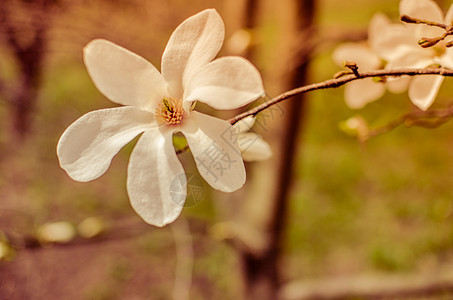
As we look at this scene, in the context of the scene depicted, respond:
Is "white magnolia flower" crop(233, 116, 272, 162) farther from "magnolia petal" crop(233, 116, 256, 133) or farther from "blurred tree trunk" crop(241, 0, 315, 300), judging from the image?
"blurred tree trunk" crop(241, 0, 315, 300)

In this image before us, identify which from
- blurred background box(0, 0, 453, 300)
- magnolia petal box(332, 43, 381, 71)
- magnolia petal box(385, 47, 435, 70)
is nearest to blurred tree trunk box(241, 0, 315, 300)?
blurred background box(0, 0, 453, 300)

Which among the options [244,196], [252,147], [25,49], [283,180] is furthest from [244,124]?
[25,49]

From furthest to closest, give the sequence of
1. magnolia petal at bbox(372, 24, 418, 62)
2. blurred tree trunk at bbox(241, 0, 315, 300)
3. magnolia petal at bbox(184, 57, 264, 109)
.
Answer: blurred tree trunk at bbox(241, 0, 315, 300), magnolia petal at bbox(372, 24, 418, 62), magnolia petal at bbox(184, 57, 264, 109)

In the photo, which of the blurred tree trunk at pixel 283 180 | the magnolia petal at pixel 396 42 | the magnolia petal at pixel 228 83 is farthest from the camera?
the blurred tree trunk at pixel 283 180

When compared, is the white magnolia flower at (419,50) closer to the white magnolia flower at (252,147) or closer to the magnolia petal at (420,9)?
the magnolia petal at (420,9)

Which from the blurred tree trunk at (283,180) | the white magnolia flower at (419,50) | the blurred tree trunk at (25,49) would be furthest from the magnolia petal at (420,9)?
the blurred tree trunk at (25,49)
